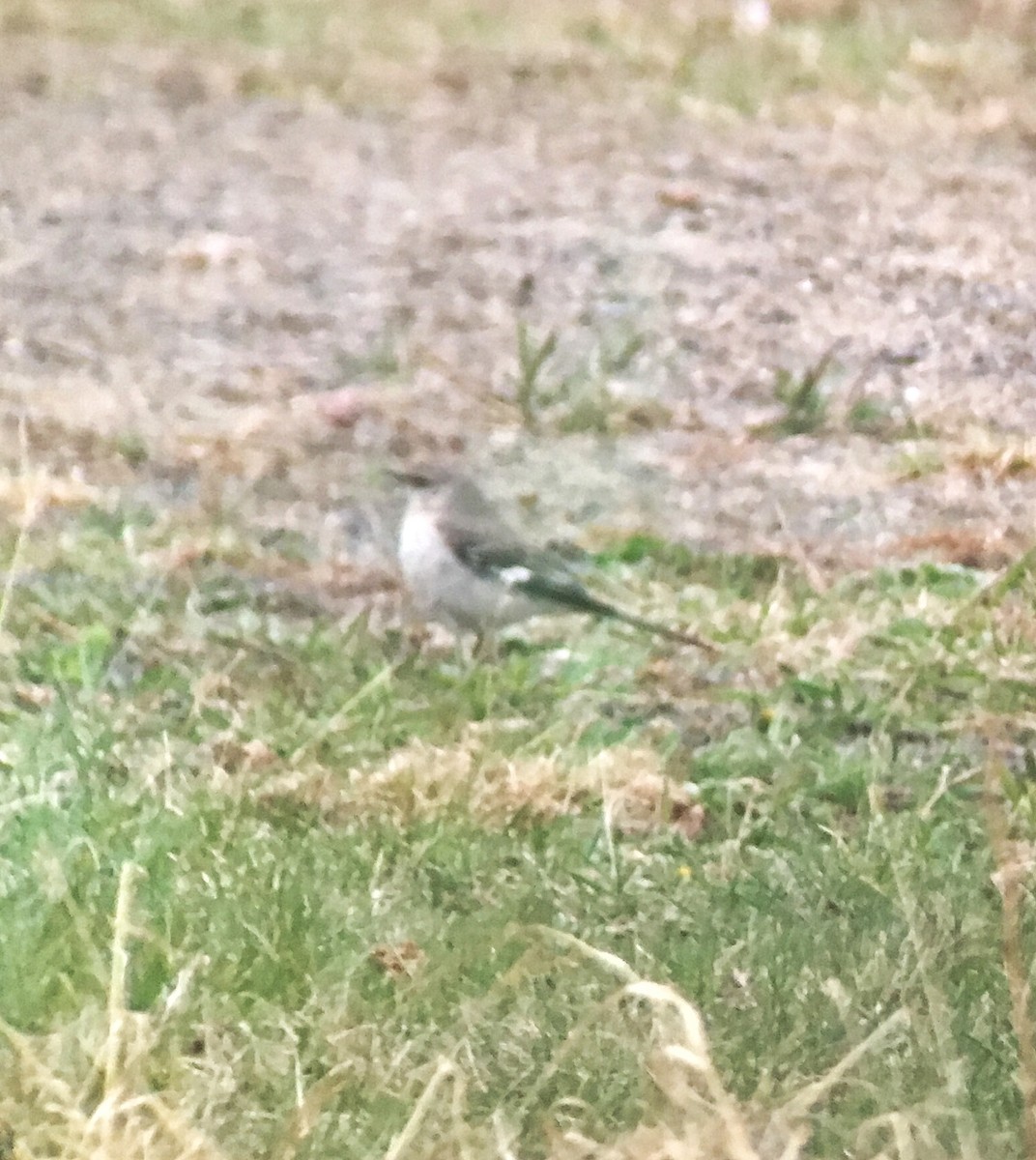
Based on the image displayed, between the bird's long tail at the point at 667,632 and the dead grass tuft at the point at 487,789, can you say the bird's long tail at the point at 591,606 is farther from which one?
the dead grass tuft at the point at 487,789

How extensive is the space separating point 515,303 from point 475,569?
1.56 metres

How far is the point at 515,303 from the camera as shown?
15.3 ft

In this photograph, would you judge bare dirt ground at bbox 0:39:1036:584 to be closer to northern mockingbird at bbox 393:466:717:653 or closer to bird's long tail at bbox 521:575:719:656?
northern mockingbird at bbox 393:466:717:653

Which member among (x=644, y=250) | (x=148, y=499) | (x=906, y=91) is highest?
(x=906, y=91)

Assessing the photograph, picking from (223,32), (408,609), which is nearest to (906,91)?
(223,32)

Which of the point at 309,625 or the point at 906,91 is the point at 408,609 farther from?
the point at 906,91

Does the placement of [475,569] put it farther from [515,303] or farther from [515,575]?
[515,303]

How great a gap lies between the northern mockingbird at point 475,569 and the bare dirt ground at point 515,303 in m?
0.20

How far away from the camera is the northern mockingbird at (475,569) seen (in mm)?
3193

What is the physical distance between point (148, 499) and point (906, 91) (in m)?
2.76

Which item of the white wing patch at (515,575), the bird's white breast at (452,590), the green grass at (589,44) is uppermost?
the green grass at (589,44)

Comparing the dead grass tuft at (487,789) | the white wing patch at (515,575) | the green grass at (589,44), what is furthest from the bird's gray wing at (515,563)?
the green grass at (589,44)

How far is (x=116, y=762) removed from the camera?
2.53 metres

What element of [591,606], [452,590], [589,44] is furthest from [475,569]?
[589,44]
